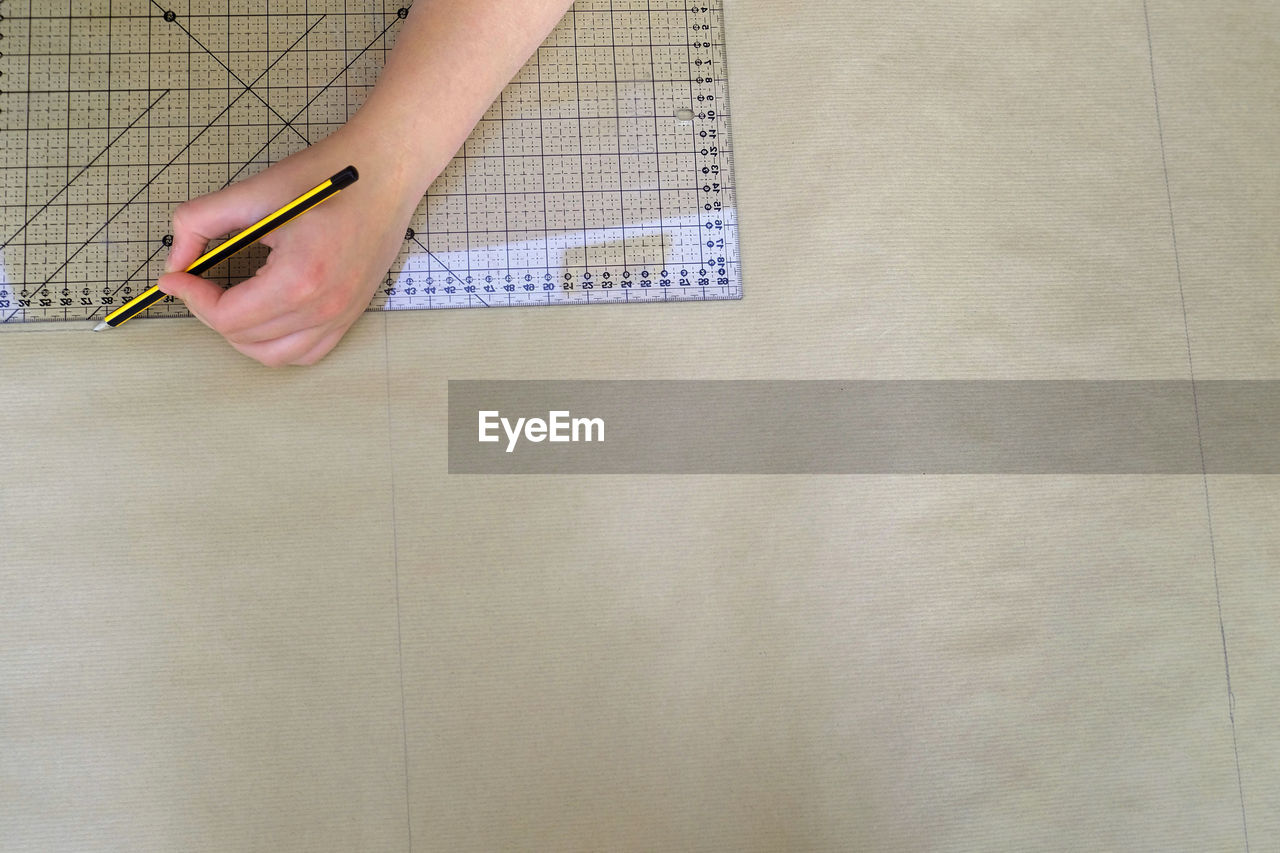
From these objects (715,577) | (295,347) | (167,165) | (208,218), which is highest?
(167,165)

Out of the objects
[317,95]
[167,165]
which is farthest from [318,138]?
[167,165]

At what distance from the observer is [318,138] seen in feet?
2.90

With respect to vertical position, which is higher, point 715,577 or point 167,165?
point 167,165

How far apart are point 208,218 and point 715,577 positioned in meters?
0.57

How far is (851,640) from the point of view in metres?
0.85

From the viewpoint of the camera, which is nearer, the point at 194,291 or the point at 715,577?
the point at 194,291

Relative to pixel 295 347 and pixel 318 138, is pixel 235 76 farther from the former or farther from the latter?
pixel 295 347

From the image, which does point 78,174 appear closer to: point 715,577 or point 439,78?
point 439,78

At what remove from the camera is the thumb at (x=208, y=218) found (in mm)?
743

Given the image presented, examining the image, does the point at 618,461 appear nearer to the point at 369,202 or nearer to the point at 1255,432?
the point at 369,202

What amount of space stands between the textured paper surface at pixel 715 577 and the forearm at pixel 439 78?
162 mm

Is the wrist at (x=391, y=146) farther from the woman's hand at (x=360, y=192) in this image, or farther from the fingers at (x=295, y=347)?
the fingers at (x=295, y=347)

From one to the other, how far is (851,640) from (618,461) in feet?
0.96

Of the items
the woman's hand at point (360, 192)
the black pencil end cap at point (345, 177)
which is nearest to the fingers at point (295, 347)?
the woman's hand at point (360, 192)
